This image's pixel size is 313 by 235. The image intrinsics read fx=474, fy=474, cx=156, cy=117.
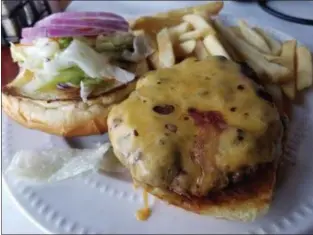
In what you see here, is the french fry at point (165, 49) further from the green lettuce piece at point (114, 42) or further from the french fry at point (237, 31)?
the french fry at point (237, 31)

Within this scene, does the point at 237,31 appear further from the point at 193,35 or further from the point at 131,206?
the point at 131,206

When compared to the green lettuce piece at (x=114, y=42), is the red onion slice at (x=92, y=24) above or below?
above

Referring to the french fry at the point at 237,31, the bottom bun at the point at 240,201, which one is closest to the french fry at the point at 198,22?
the french fry at the point at 237,31

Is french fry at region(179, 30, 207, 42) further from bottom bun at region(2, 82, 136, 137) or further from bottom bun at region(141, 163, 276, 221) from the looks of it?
bottom bun at region(141, 163, 276, 221)

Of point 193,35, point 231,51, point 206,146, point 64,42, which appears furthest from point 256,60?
point 64,42

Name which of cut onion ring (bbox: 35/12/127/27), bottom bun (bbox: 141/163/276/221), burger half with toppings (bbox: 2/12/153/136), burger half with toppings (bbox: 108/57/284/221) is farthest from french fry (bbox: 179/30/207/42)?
bottom bun (bbox: 141/163/276/221)
